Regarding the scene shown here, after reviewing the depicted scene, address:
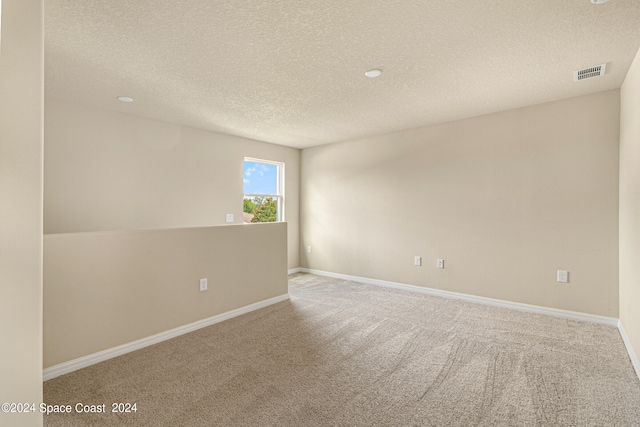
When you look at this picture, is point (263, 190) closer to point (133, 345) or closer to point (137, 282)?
point (137, 282)

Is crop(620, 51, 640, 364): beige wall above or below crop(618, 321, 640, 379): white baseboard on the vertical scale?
above

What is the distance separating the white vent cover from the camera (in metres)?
2.70

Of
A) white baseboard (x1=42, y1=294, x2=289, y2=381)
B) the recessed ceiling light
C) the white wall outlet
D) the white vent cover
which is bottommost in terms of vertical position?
white baseboard (x1=42, y1=294, x2=289, y2=381)

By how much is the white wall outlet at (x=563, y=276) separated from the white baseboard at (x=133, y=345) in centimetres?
345

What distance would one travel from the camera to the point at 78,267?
247cm

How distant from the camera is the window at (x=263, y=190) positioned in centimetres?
536

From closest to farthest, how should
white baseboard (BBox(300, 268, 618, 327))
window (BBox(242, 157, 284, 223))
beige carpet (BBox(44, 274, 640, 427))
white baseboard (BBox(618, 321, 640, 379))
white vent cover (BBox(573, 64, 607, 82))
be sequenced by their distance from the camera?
1. beige carpet (BBox(44, 274, 640, 427))
2. white baseboard (BBox(618, 321, 640, 379))
3. white vent cover (BBox(573, 64, 607, 82))
4. white baseboard (BBox(300, 268, 618, 327))
5. window (BBox(242, 157, 284, 223))

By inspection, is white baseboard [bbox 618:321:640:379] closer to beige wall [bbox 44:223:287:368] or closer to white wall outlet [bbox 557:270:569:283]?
white wall outlet [bbox 557:270:569:283]

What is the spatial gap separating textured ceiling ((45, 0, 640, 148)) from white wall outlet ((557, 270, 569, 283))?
1924 mm

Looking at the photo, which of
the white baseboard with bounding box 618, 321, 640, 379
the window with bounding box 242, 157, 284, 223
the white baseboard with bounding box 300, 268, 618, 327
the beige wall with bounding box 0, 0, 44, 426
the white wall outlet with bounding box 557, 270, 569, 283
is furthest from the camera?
the window with bounding box 242, 157, 284, 223

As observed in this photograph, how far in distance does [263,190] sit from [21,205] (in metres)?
4.44

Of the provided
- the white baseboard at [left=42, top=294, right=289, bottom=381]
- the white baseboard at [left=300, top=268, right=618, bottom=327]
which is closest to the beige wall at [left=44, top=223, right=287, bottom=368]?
the white baseboard at [left=42, top=294, right=289, bottom=381]

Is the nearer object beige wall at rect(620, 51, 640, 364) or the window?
beige wall at rect(620, 51, 640, 364)

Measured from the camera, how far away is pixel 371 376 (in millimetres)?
2301
